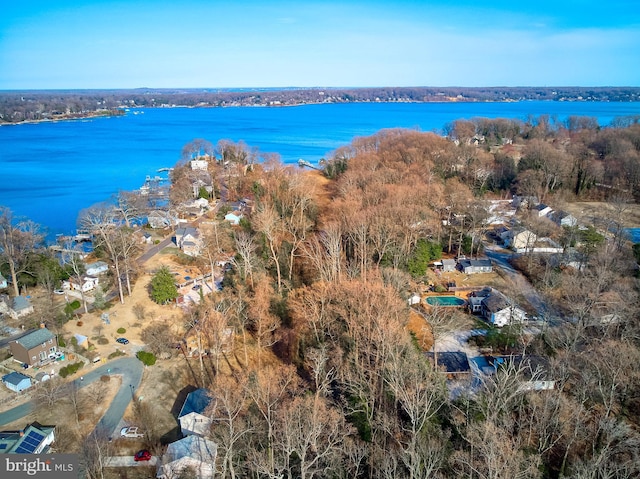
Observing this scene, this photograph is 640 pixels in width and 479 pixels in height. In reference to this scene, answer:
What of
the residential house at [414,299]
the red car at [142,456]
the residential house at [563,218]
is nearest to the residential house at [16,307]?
the red car at [142,456]

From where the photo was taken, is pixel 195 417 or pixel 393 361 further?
pixel 195 417

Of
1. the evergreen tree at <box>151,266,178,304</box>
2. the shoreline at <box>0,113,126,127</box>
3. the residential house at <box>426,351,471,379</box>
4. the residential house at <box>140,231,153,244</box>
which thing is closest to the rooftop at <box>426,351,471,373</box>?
the residential house at <box>426,351,471,379</box>

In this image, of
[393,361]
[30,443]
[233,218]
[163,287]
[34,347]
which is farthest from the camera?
[233,218]

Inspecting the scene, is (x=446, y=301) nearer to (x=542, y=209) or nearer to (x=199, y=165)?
(x=542, y=209)

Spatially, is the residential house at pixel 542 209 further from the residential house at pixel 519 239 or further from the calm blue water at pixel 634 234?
the calm blue water at pixel 634 234

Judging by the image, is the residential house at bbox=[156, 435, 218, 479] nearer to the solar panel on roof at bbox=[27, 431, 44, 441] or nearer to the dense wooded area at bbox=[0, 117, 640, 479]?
the dense wooded area at bbox=[0, 117, 640, 479]

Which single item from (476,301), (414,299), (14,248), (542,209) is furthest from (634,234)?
(14,248)

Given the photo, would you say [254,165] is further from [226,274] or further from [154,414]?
[154,414]
